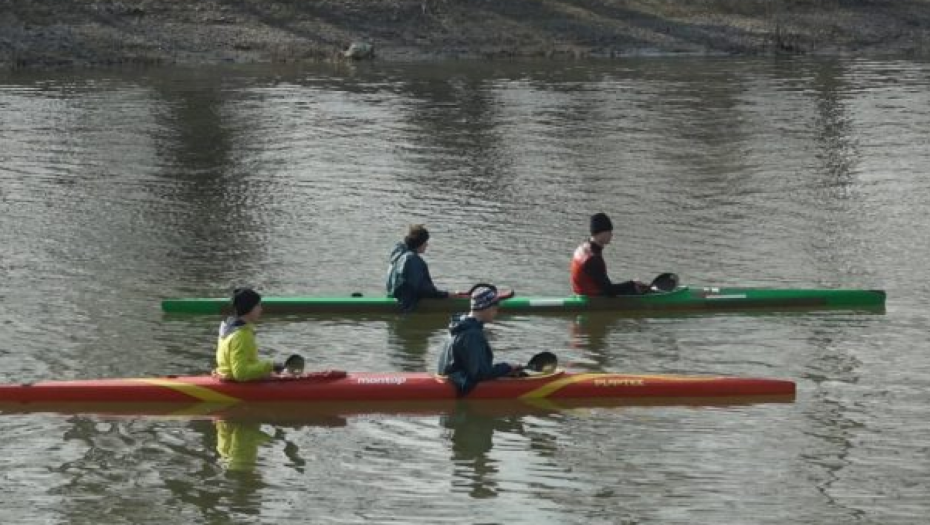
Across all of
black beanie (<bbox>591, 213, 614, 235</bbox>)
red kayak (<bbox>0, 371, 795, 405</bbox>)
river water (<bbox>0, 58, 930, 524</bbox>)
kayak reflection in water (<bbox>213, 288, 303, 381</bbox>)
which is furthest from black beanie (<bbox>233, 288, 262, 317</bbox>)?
black beanie (<bbox>591, 213, 614, 235</bbox>)

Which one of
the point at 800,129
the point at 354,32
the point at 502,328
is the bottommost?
the point at 502,328

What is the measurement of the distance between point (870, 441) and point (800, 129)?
2083 cm

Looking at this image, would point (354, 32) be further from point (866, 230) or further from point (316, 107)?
point (866, 230)

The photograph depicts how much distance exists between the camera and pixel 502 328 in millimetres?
21391

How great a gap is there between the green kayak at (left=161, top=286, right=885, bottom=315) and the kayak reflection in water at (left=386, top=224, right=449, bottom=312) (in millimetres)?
122

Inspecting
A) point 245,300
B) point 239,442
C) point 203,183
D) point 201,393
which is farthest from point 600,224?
point 203,183

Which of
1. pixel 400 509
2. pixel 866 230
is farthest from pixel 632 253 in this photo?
pixel 400 509

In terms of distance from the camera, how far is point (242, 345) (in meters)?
17.8

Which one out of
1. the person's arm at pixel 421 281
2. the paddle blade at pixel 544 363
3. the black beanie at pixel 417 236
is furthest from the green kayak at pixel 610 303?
the paddle blade at pixel 544 363

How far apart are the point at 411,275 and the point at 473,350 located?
399 centimetres

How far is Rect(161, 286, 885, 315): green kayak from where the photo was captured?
22.0 m

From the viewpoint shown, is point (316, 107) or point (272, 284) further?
point (316, 107)

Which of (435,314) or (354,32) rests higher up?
(354,32)

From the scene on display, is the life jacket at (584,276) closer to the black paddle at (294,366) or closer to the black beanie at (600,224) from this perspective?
the black beanie at (600,224)
